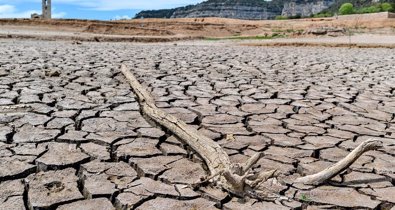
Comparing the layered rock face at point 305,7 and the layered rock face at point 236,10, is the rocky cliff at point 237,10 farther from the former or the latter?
the layered rock face at point 305,7

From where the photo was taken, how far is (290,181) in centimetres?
216

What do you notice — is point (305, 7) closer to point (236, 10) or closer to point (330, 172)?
point (236, 10)

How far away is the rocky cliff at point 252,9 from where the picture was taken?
8800 cm

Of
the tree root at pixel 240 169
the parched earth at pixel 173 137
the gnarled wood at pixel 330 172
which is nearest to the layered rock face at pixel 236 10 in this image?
the parched earth at pixel 173 137

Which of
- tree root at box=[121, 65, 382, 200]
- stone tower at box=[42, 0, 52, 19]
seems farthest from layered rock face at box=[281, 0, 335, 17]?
tree root at box=[121, 65, 382, 200]

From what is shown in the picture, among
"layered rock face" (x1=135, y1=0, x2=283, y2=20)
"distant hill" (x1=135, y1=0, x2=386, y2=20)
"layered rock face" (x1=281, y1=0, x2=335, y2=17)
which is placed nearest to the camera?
"layered rock face" (x1=281, y1=0, x2=335, y2=17)

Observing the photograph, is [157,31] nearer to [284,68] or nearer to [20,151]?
[284,68]

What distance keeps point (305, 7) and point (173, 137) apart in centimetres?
9361

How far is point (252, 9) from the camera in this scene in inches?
3516

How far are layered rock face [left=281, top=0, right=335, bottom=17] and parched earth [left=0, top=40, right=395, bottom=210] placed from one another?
278ft

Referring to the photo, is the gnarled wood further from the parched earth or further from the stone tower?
the stone tower

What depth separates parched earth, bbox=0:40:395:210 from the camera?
197 centimetres

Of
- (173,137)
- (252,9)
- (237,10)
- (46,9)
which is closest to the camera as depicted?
(173,137)

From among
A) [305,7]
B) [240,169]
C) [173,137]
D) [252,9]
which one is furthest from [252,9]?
[240,169]
